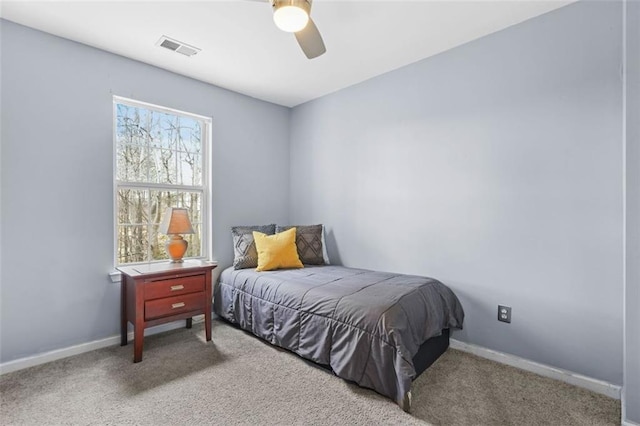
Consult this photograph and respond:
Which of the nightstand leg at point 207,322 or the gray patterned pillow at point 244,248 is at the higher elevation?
the gray patterned pillow at point 244,248

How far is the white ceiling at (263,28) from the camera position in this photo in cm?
212

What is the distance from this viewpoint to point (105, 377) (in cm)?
218

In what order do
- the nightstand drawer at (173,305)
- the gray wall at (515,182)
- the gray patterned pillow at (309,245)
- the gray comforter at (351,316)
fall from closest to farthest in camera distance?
the gray comforter at (351,316) < the gray wall at (515,182) < the nightstand drawer at (173,305) < the gray patterned pillow at (309,245)

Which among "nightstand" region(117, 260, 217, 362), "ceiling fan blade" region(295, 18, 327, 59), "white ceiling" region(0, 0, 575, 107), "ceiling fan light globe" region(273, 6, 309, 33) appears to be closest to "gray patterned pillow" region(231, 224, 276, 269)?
"nightstand" region(117, 260, 217, 362)

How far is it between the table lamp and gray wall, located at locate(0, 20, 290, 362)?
1.51ft

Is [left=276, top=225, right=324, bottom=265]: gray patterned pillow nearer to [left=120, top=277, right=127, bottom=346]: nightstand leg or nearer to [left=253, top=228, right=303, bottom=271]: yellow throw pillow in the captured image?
[left=253, top=228, right=303, bottom=271]: yellow throw pillow

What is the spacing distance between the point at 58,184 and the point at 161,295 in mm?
1177

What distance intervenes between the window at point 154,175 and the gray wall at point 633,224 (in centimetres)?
334

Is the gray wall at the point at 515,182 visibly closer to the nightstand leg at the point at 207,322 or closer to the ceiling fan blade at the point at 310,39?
the ceiling fan blade at the point at 310,39

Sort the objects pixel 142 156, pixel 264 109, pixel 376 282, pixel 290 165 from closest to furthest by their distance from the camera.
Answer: pixel 376 282
pixel 142 156
pixel 264 109
pixel 290 165

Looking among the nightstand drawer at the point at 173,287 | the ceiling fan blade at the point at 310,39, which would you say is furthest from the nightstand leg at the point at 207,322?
the ceiling fan blade at the point at 310,39

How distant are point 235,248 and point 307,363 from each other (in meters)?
1.47

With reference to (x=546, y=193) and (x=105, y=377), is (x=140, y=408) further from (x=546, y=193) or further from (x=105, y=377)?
(x=546, y=193)

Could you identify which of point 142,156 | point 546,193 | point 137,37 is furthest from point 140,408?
point 546,193
